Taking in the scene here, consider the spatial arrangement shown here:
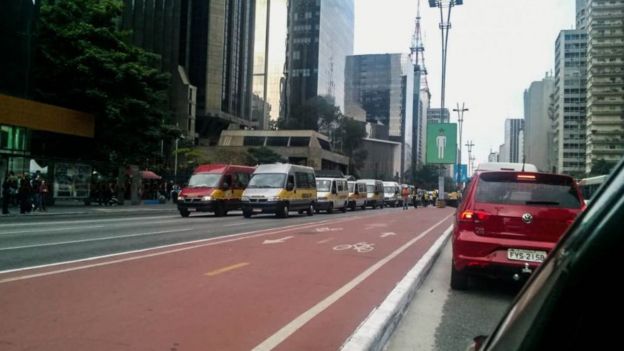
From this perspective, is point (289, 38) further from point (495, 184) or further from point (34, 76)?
point (495, 184)

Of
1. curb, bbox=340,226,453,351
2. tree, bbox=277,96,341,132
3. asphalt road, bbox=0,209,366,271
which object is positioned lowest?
asphalt road, bbox=0,209,366,271

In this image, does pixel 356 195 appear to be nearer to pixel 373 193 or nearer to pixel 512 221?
pixel 373 193

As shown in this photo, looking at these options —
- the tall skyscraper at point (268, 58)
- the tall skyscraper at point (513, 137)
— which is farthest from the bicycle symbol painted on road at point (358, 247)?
the tall skyscraper at point (268, 58)

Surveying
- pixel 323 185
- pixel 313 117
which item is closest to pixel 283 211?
pixel 323 185

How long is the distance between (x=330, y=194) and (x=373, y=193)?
13.2 metres

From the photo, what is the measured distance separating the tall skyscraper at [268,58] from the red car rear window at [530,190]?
10421cm

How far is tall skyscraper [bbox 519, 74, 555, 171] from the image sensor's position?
52.1 meters

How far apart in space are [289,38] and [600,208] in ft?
429

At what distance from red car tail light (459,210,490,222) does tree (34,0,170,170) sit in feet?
81.8

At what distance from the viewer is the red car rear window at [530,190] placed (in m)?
6.87

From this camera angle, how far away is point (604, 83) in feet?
162

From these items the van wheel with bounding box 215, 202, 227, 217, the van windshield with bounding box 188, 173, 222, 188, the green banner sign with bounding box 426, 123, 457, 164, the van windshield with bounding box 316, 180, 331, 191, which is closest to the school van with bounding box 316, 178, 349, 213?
the van windshield with bounding box 316, 180, 331, 191

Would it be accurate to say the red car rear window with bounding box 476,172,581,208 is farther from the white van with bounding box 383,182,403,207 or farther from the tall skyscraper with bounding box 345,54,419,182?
the tall skyscraper with bounding box 345,54,419,182

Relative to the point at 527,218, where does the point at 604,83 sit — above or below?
above
